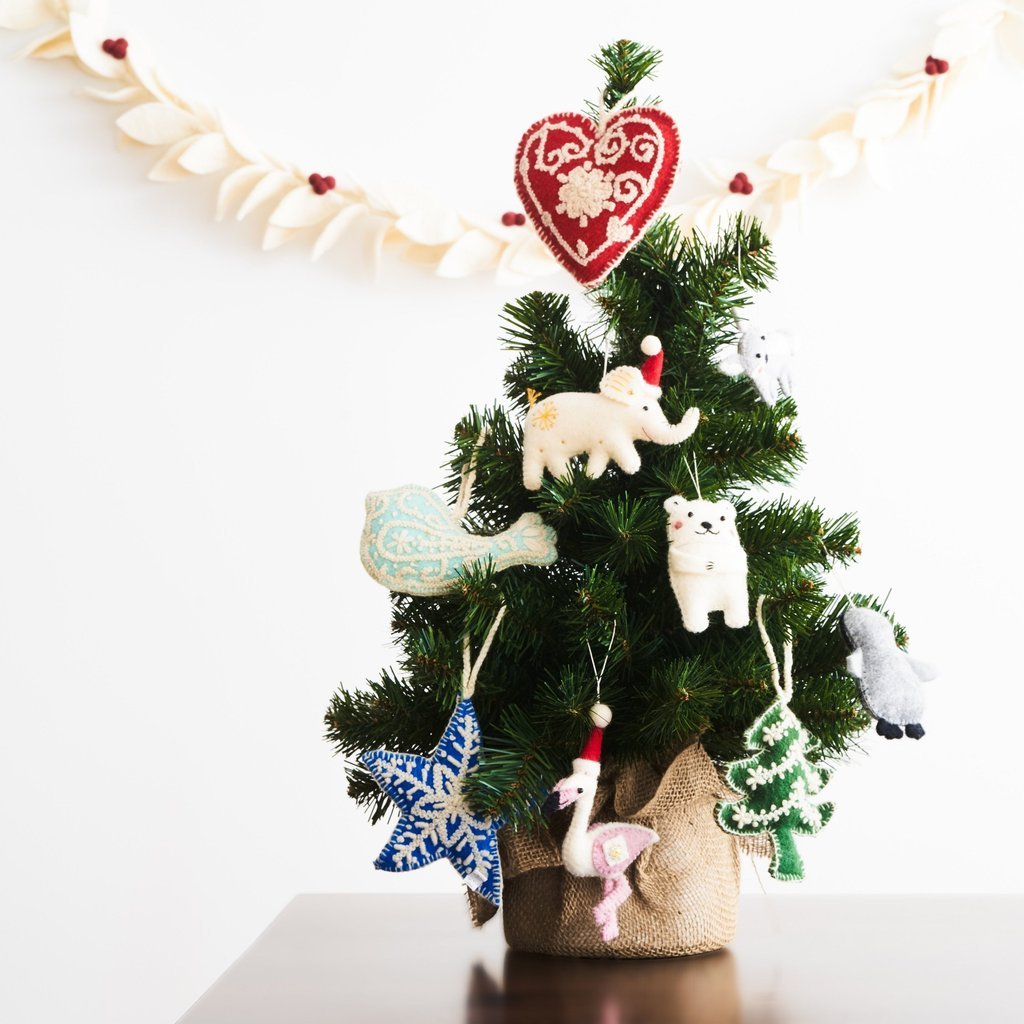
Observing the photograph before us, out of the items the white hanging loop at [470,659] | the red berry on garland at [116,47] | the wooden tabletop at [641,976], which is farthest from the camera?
the red berry on garland at [116,47]

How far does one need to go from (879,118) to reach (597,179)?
2.26ft

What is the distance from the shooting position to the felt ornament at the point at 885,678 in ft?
2.31

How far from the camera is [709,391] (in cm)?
80

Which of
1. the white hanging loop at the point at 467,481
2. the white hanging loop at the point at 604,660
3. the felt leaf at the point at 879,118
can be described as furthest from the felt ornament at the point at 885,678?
the felt leaf at the point at 879,118

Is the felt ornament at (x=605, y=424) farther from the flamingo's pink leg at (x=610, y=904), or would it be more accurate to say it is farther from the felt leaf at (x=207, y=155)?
the felt leaf at (x=207, y=155)

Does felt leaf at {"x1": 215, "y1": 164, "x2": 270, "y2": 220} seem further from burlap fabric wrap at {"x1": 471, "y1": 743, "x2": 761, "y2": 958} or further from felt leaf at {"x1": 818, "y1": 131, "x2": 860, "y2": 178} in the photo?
burlap fabric wrap at {"x1": 471, "y1": 743, "x2": 761, "y2": 958}

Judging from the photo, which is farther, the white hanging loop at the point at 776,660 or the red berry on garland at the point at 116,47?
the red berry on garland at the point at 116,47

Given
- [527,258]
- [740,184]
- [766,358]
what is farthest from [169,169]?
[766,358]

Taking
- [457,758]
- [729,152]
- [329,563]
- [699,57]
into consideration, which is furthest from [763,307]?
[457,758]

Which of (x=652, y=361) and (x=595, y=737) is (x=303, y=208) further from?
(x=595, y=737)

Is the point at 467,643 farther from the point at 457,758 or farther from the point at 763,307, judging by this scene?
the point at 763,307

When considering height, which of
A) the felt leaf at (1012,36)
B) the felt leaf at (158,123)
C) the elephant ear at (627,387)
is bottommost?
the elephant ear at (627,387)

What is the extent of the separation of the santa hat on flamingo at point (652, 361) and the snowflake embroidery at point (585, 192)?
96 millimetres

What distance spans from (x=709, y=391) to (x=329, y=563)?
702mm
